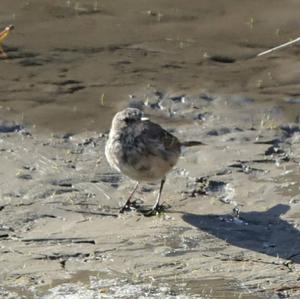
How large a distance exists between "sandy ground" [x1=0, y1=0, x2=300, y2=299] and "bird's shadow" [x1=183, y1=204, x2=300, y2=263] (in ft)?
0.05

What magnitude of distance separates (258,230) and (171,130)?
7.92ft

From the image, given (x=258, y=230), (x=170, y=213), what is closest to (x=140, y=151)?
(x=170, y=213)

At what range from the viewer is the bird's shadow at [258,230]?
8391mm

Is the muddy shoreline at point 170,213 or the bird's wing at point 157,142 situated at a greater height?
the bird's wing at point 157,142

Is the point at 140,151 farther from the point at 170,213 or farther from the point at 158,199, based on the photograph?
the point at 170,213

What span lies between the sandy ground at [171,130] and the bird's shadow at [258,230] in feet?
0.05

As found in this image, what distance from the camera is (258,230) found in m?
8.69

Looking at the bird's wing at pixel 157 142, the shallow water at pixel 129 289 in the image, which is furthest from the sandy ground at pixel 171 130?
the bird's wing at pixel 157 142

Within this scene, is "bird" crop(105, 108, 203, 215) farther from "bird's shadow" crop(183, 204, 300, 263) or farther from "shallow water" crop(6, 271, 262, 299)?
"shallow water" crop(6, 271, 262, 299)

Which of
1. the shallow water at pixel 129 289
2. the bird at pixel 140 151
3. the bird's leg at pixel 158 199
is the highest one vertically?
the bird at pixel 140 151

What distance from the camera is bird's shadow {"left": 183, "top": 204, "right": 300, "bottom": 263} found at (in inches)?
330

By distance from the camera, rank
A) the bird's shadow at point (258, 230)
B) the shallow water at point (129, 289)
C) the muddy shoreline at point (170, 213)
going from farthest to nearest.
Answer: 1. the bird's shadow at point (258, 230)
2. the muddy shoreline at point (170, 213)
3. the shallow water at point (129, 289)

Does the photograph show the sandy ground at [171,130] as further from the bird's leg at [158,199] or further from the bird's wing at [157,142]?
the bird's wing at [157,142]

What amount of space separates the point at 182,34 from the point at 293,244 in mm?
5413
